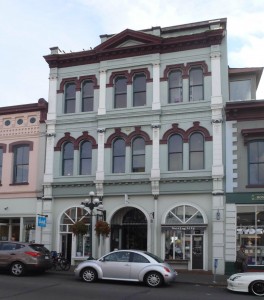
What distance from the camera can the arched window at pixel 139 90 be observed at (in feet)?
89.8

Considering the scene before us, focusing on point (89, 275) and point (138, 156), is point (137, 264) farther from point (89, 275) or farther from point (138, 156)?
point (138, 156)

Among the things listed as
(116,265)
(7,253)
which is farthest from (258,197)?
(7,253)

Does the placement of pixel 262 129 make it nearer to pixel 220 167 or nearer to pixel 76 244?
pixel 220 167

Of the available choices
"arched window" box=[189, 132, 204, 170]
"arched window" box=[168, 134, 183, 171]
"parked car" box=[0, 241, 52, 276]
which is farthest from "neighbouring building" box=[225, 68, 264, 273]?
"parked car" box=[0, 241, 52, 276]

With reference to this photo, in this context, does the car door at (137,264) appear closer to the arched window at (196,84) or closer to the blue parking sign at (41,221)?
the blue parking sign at (41,221)

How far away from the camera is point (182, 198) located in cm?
2517

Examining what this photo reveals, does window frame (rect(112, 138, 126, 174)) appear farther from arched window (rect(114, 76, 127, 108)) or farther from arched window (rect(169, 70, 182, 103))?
arched window (rect(169, 70, 182, 103))

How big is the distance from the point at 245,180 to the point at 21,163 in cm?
1403

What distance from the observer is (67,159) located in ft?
93.0

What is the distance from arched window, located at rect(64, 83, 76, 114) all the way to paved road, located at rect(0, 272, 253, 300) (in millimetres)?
12379

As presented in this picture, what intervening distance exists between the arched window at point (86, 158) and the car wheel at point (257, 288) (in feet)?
44.9

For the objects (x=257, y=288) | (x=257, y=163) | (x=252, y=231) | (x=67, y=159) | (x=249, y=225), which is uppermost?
(x=67, y=159)

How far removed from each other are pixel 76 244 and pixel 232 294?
12.6 meters

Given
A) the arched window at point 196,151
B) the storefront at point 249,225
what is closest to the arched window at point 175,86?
the arched window at point 196,151
